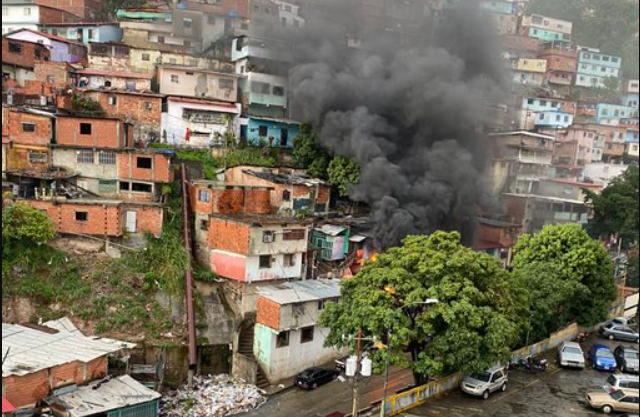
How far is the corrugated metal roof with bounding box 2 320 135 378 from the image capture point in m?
16.0

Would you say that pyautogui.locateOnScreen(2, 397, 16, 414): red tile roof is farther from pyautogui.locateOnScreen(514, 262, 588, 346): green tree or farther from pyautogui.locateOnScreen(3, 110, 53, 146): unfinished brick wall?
pyautogui.locateOnScreen(514, 262, 588, 346): green tree

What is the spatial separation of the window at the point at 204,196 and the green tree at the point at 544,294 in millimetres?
13952

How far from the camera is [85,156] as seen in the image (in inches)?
1041

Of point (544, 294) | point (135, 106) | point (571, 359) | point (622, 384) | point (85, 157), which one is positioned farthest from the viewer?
point (135, 106)

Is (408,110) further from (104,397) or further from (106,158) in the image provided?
(104,397)

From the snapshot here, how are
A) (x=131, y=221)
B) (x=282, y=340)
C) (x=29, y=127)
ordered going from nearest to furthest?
1. (x=282, y=340)
2. (x=131, y=221)
3. (x=29, y=127)

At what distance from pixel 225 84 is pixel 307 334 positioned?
2187 centimetres

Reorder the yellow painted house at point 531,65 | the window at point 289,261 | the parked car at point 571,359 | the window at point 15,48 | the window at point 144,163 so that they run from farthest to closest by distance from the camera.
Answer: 1. the yellow painted house at point 531,65
2. the window at point 15,48
3. the window at point 144,163
4. the window at point 289,261
5. the parked car at point 571,359

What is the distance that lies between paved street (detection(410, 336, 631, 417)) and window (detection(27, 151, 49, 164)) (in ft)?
65.8

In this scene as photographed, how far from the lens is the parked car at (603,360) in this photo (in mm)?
23761

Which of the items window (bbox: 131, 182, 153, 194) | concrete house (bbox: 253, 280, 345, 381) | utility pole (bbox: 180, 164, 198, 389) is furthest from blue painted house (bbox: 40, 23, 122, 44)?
concrete house (bbox: 253, 280, 345, 381)

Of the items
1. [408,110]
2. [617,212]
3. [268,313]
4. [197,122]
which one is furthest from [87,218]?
[617,212]

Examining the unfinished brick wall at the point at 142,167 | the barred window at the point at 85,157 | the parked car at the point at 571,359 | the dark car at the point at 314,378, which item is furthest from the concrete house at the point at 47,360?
the parked car at the point at 571,359

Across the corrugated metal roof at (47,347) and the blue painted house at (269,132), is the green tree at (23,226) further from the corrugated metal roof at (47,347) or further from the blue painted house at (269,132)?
the blue painted house at (269,132)
